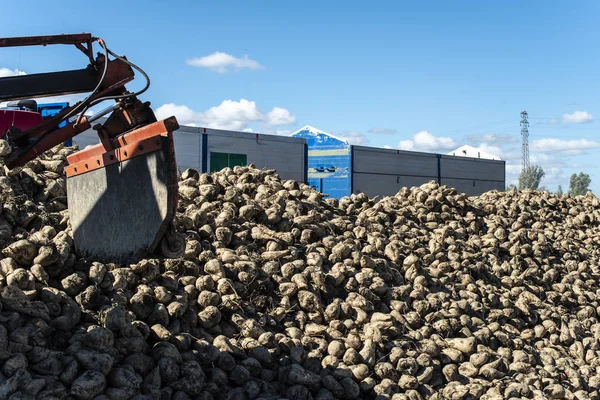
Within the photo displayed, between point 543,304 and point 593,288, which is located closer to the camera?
point 543,304

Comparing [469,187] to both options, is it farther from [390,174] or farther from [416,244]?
[416,244]

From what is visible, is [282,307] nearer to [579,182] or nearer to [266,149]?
[266,149]

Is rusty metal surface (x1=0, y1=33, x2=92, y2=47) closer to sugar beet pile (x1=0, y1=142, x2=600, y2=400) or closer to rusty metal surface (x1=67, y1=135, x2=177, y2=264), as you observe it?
rusty metal surface (x1=67, y1=135, x2=177, y2=264)

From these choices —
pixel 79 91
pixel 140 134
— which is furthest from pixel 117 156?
pixel 79 91

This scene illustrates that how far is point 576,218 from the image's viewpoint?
36.2 feet

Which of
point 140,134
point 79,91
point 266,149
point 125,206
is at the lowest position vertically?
point 125,206

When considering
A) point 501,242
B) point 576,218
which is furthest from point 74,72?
point 576,218

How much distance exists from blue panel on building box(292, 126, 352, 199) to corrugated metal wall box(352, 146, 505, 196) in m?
0.25

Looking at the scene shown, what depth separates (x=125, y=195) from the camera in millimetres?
4281

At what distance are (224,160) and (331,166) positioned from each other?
14.0 ft

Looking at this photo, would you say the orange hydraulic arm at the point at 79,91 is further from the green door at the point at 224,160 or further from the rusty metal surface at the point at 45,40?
the green door at the point at 224,160

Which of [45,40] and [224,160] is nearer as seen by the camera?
[45,40]

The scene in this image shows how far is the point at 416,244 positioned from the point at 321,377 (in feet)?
9.68

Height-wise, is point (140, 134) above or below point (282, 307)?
above
